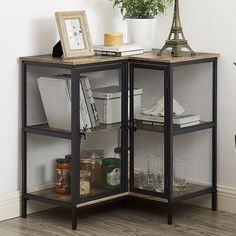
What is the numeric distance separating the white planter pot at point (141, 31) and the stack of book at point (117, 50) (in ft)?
0.51

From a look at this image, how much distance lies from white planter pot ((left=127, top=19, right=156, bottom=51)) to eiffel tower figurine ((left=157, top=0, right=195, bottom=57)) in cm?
18

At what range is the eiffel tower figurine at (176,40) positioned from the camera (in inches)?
148

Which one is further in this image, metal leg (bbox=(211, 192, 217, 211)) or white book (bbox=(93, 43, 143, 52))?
metal leg (bbox=(211, 192, 217, 211))

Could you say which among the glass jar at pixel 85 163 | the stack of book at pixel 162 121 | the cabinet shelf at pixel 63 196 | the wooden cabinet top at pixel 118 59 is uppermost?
the wooden cabinet top at pixel 118 59

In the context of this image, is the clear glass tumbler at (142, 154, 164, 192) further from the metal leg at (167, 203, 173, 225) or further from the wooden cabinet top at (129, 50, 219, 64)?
the wooden cabinet top at (129, 50, 219, 64)

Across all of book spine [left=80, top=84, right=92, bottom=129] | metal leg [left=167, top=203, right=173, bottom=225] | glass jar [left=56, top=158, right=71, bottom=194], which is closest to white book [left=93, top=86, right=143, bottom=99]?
book spine [left=80, top=84, right=92, bottom=129]

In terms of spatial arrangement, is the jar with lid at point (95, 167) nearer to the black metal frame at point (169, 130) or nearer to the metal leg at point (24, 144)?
the black metal frame at point (169, 130)

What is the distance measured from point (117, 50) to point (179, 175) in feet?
2.51

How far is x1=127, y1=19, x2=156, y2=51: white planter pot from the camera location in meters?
3.97

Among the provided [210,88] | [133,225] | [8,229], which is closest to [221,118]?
[210,88]

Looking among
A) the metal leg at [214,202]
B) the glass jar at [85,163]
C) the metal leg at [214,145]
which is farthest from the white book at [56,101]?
the metal leg at [214,202]

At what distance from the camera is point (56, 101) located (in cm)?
365

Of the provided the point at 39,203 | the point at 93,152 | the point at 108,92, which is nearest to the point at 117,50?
the point at 108,92

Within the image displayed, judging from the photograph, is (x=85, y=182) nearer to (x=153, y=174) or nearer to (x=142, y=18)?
(x=153, y=174)
